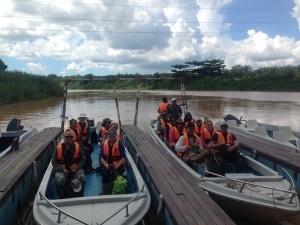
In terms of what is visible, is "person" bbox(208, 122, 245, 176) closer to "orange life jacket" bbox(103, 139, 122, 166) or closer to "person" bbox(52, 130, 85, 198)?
"orange life jacket" bbox(103, 139, 122, 166)

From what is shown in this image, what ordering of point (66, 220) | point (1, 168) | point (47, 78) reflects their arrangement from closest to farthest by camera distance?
point (66, 220)
point (1, 168)
point (47, 78)

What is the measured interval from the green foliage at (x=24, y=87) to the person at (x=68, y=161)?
22.3 meters

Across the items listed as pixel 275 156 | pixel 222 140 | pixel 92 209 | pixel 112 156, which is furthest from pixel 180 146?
pixel 92 209

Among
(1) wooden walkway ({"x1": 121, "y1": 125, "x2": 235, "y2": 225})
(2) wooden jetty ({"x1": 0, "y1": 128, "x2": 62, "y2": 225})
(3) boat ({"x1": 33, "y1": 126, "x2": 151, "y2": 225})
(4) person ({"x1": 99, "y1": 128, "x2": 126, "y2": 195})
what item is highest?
(4) person ({"x1": 99, "y1": 128, "x2": 126, "y2": 195})

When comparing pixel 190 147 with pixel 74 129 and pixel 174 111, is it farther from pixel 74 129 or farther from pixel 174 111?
pixel 174 111

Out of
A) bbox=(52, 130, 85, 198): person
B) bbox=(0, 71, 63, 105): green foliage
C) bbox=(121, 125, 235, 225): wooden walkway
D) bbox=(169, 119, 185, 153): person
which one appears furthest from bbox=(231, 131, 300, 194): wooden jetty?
bbox=(0, 71, 63, 105): green foliage

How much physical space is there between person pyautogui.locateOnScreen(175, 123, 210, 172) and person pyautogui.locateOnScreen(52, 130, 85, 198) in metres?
2.05

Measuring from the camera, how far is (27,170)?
20.3 ft

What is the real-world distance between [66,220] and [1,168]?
2.82 metres

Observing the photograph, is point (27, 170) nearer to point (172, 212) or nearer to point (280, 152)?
point (172, 212)

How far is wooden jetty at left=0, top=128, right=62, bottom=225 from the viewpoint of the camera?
493cm

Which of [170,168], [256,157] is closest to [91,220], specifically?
[170,168]

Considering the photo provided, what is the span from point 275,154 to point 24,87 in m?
26.4

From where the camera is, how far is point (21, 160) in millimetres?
6703
